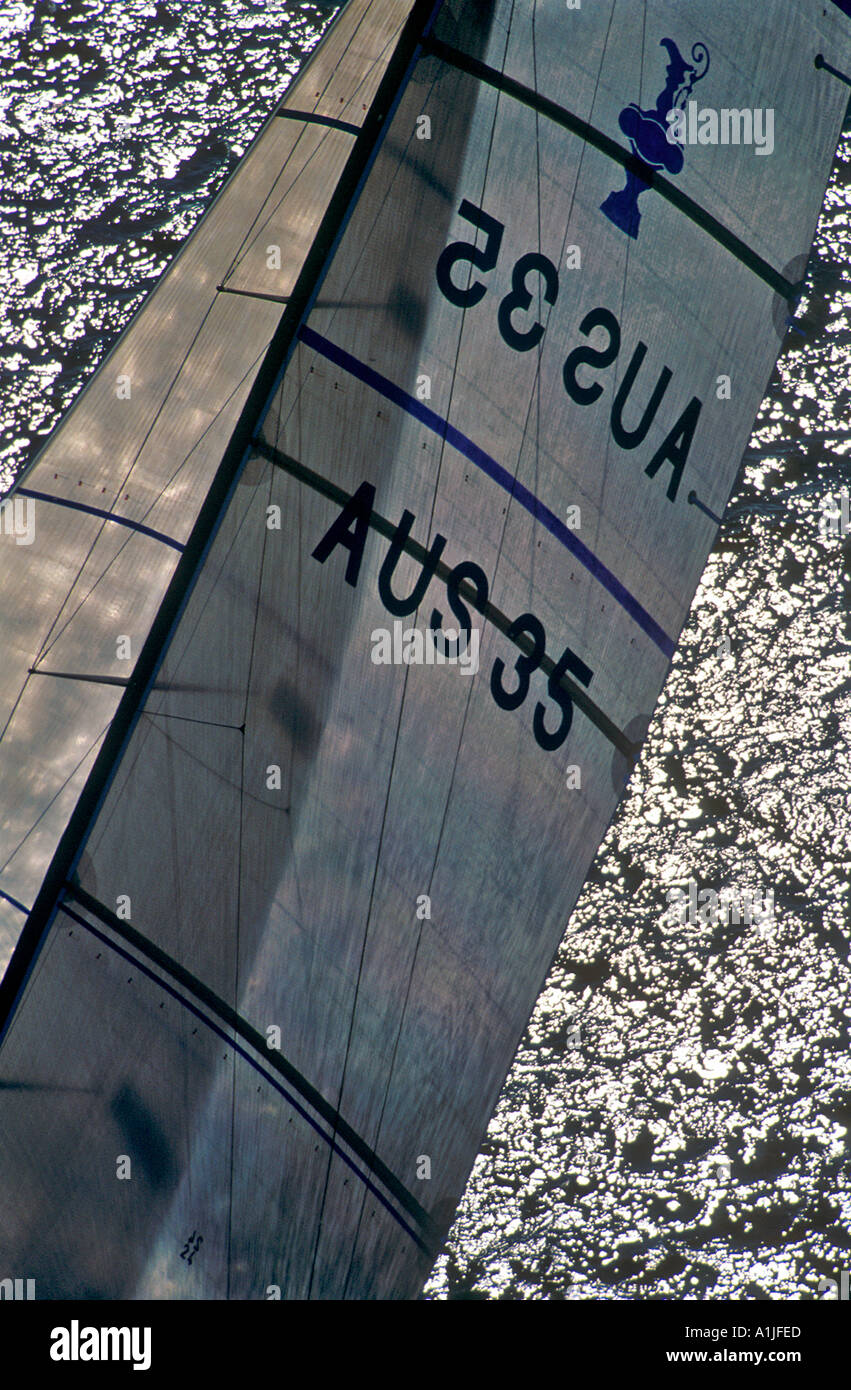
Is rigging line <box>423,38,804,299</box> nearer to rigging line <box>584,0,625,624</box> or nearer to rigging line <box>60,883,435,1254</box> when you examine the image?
rigging line <box>584,0,625,624</box>

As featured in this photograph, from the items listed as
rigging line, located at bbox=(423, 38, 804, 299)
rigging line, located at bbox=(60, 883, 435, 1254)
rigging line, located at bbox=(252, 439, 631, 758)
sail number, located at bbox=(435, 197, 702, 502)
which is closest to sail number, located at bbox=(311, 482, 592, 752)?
rigging line, located at bbox=(252, 439, 631, 758)

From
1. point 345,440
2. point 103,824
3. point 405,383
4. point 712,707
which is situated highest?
point 712,707

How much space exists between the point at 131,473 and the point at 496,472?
98cm

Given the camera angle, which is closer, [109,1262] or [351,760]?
[109,1262]

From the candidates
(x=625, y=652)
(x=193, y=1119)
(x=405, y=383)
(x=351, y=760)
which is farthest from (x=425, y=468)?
(x=193, y=1119)

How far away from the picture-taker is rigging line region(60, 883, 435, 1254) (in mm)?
2748

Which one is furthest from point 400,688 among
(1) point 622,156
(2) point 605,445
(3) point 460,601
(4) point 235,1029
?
(1) point 622,156

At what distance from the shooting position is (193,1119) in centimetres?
285

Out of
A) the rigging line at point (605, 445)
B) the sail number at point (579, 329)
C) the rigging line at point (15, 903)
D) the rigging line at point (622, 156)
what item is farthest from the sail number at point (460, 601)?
the rigging line at point (15, 903)

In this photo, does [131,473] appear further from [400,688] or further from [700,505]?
[700,505]

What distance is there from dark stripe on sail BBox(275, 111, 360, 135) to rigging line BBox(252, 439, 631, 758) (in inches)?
40.3

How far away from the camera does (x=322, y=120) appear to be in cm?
335
